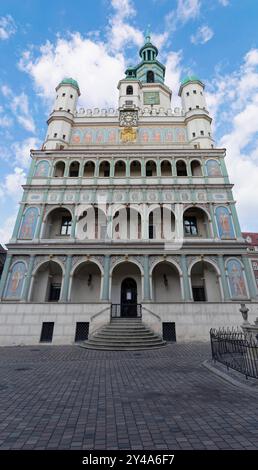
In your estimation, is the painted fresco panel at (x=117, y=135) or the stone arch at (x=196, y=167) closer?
the stone arch at (x=196, y=167)

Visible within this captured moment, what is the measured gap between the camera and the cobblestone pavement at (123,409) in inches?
146

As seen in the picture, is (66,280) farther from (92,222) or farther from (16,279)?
(92,222)

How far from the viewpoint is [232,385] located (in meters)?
6.80

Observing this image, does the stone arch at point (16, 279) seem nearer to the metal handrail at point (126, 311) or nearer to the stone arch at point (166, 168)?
the metal handrail at point (126, 311)

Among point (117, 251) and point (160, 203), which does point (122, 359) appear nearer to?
point (117, 251)

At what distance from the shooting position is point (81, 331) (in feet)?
55.1

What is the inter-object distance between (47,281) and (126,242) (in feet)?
25.8

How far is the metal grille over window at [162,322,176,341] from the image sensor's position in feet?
55.0

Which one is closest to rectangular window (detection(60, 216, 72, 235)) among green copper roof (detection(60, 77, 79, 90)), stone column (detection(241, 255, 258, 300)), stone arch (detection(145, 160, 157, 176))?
stone arch (detection(145, 160, 157, 176))

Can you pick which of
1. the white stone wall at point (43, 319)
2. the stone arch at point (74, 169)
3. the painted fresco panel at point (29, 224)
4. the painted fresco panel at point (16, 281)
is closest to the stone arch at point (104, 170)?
the stone arch at point (74, 169)

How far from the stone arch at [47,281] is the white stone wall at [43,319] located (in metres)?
2.01
